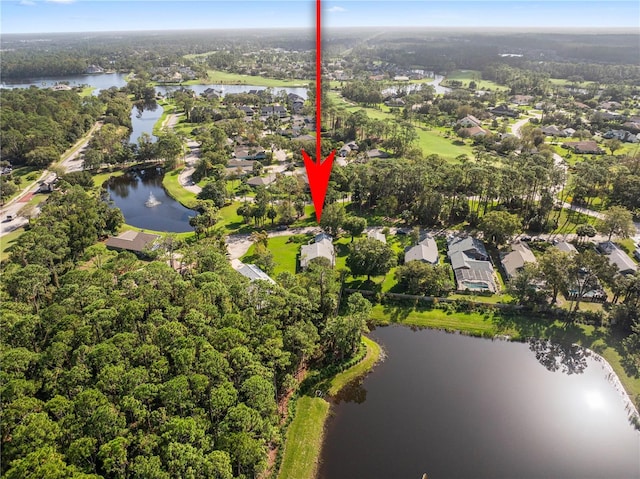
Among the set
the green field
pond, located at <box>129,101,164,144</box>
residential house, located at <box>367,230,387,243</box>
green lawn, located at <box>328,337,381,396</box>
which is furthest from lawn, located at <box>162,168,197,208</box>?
the green field

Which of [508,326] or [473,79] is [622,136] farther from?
[473,79]

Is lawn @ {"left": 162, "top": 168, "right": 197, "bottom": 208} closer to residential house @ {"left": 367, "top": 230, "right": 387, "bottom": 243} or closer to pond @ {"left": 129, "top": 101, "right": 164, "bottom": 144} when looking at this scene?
pond @ {"left": 129, "top": 101, "right": 164, "bottom": 144}

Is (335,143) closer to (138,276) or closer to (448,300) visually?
(448,300)

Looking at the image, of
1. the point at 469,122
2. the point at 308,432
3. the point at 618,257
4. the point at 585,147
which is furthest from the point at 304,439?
the point at 469,122

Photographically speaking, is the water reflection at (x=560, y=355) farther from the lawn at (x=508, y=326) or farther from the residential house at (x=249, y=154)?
the residential house at (x=249, y=154)

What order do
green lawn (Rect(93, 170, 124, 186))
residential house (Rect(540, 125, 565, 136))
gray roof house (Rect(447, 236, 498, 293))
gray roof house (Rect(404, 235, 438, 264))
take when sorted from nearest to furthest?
1. gray roof house (Rect(447, 236, 498, 293))
2. gray roof house (Rect(404, 235, 438, 264))
3. green lawn (Rect(93, 170, 124, 186))
4. residential house (Rect(540, 125, 565, 136))

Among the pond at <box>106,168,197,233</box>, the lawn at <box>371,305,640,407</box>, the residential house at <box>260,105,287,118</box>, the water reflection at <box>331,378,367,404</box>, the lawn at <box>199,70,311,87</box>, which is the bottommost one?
the water reflection at <box>331,378,367,404</box>

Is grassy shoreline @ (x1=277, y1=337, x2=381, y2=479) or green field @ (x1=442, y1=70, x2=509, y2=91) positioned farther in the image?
green field @ (x1=442, y1=70, x2=509, y2=91)

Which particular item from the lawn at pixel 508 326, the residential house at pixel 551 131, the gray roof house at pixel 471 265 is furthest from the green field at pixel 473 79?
the lawn at pixel 508 326
